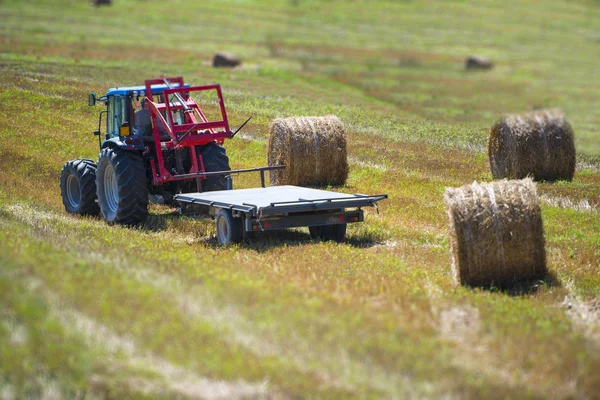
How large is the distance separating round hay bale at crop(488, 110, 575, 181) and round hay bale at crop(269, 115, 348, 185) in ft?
10.6

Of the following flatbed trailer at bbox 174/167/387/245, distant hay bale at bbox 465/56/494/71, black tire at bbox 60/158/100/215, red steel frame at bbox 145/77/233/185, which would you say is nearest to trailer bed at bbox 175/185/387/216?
flatbed trailer at bbox 174/167/387/245

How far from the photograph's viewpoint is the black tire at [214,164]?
13.7m

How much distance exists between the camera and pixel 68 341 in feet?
22.2

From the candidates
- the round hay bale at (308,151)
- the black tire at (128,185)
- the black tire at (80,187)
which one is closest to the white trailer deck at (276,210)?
the black tire at (128,185)

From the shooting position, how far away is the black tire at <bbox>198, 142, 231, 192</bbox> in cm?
1368

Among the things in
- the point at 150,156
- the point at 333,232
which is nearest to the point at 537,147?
the point at 333,232

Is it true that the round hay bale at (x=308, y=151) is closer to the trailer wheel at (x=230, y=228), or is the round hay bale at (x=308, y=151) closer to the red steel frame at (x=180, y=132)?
the red steel frame at (x=180, y=132)

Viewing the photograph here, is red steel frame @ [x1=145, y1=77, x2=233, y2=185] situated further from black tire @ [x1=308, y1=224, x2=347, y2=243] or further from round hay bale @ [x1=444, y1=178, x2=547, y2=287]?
round hay bale @ [x1=444, y1=178, x2=547, y2=287]

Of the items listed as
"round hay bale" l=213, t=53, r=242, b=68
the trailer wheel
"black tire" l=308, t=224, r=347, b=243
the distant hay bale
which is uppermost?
"round hay bale" l=213, t=53, r=242, b=68

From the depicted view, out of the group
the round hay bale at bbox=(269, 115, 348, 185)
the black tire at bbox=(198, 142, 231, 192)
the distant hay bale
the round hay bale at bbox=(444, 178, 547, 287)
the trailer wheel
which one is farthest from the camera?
the distant hay bale

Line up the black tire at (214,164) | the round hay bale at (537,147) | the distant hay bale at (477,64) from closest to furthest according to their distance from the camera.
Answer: the black tire at (214,164), the round hay bale at (537,147), the distant hay bale at (477,64)

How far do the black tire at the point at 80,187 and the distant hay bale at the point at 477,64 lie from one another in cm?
3262

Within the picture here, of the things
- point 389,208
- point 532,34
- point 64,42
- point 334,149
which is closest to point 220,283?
point 389,208

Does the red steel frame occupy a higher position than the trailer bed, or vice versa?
the red steel frame
